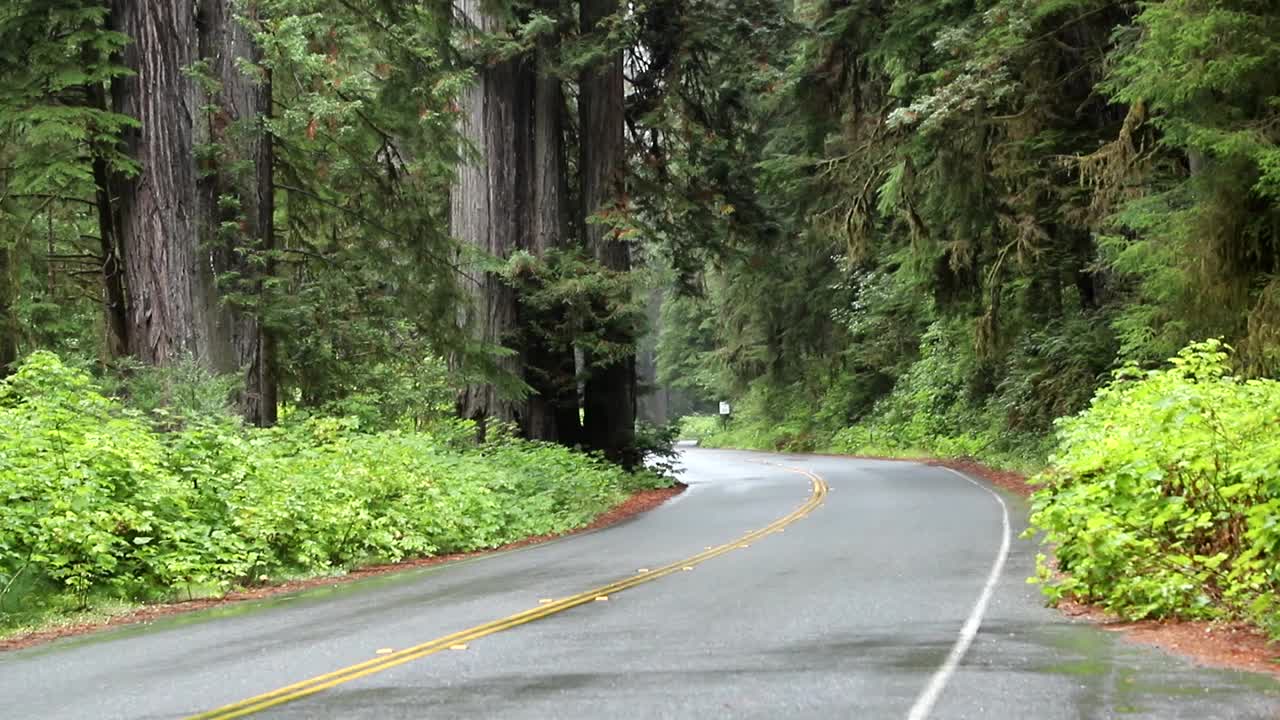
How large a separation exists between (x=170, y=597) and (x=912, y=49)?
18856mm

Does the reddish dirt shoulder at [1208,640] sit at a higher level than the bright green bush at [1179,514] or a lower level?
lower

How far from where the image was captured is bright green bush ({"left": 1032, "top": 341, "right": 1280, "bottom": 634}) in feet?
28.1

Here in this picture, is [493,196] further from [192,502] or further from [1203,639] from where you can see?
[1203,639]

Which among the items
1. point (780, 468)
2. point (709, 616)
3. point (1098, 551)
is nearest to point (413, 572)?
point (709, 616)

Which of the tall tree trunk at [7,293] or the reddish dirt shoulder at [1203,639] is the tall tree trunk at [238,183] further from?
the reddish dirt shoulder at [1203,639]

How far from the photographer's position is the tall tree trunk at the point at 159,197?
552 inches

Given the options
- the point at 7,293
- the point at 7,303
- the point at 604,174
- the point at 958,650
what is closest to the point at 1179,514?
the point at 958,650

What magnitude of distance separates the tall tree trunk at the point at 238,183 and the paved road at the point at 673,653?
15.1 ft

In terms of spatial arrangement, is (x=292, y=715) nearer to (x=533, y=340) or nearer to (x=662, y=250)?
(x=533, y=340)

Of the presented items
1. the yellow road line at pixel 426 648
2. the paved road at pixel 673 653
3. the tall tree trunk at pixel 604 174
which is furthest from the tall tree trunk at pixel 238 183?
the tall tree trunk at pixel 604 174

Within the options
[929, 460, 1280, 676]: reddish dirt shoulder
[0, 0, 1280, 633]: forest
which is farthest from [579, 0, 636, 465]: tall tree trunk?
[929, 460, 1280, 676]: reddish dirt shoulder

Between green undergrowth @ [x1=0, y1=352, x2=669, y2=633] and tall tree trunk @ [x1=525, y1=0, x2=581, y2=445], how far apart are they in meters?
6.72

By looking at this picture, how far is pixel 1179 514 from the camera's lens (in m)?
9.09

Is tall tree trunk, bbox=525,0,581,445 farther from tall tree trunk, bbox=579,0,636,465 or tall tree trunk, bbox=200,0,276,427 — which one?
tall tree trunk, bbox=200,0,276,427
